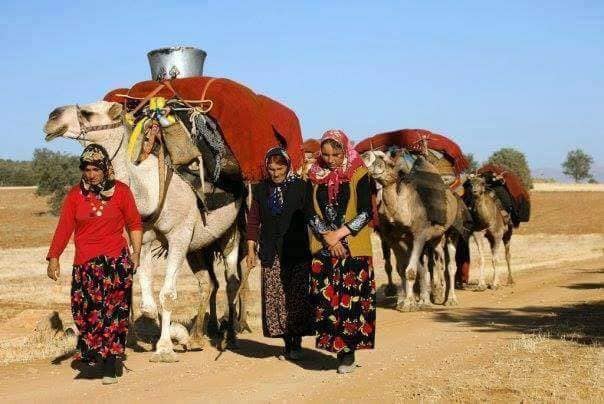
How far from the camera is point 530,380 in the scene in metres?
8.59

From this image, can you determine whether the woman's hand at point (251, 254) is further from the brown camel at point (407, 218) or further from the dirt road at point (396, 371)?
the brown camel at point (407, 218)

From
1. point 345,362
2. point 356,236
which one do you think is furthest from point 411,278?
point 356,236

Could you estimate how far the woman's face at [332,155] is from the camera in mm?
9180

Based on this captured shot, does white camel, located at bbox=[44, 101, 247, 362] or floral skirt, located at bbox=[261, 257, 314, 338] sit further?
white camel, located at bbox=[44, 101, 247, 362]

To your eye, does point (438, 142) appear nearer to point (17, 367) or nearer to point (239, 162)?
point (239, 162)

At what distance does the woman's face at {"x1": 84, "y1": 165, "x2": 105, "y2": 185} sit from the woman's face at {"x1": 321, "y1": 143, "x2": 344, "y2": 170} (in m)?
2.06

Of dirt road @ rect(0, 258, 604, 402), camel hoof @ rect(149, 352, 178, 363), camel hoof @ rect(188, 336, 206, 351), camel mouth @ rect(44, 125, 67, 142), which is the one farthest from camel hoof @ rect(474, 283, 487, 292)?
camel mouth @ rect(44, 125, 67, 142)

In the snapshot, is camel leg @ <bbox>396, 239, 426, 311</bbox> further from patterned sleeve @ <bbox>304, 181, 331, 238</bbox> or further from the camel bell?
patterned sleeve @ <bbox>304, 181, 331, 238</bbox>

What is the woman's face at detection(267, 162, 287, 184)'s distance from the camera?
9961mm

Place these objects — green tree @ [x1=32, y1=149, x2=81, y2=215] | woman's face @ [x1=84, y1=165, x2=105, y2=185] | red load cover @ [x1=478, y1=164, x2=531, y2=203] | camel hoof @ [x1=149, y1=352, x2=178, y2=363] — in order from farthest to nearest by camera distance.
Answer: green tree @ [x1=32, y1=149, x2=81, y2=215], red load cover @ [x1=478, y1=164, x2=531, y2=203], camel hoof @ [x1=149, y1=352, x2=178, y2=363], woman's face @ [x1=84, y1=165, x2=105, y2=185]

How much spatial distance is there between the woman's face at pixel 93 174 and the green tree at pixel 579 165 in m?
159

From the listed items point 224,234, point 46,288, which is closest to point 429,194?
point 224,234

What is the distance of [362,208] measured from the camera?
30.2 feet

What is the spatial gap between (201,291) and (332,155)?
11.4 ft
